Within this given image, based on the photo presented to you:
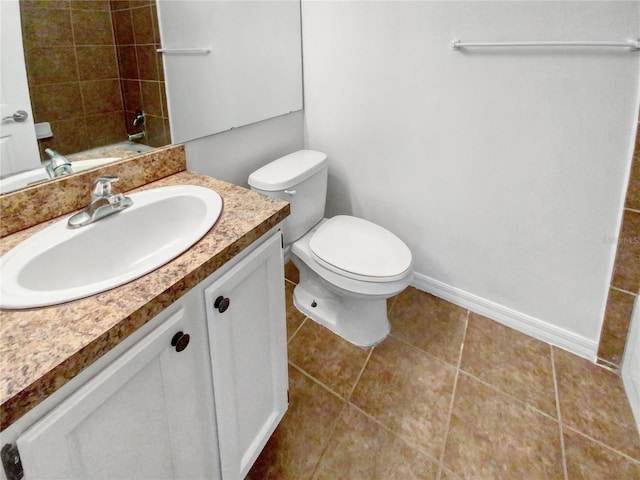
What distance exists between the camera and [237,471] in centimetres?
109

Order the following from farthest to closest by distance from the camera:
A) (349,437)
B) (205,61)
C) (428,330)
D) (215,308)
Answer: (428,330) → (205,61) → (349,437) → (215,308)

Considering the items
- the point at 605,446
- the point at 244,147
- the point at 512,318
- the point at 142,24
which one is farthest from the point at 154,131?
the point at 605,446

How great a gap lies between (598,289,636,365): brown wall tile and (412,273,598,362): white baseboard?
0.05 m

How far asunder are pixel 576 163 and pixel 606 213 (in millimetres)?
223

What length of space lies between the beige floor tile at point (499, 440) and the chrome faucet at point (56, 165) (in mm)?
1466

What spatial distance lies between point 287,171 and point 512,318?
1270 millimetres

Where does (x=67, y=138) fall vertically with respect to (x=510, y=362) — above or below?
above

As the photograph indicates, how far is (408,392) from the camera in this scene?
154 centimetres

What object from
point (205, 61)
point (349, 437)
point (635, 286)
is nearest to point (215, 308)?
point (349, 437)

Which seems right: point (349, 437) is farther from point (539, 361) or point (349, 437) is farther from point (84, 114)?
point (84, 114)

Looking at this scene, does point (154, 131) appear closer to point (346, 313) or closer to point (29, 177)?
point (29, 177)

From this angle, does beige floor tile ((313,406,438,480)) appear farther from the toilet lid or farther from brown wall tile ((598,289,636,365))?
brown wall tile ((598,289,636,365))

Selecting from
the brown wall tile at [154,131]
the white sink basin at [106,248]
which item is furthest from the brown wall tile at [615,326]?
the brown wall tile at [154,131]

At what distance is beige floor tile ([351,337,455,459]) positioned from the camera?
1395 mm
